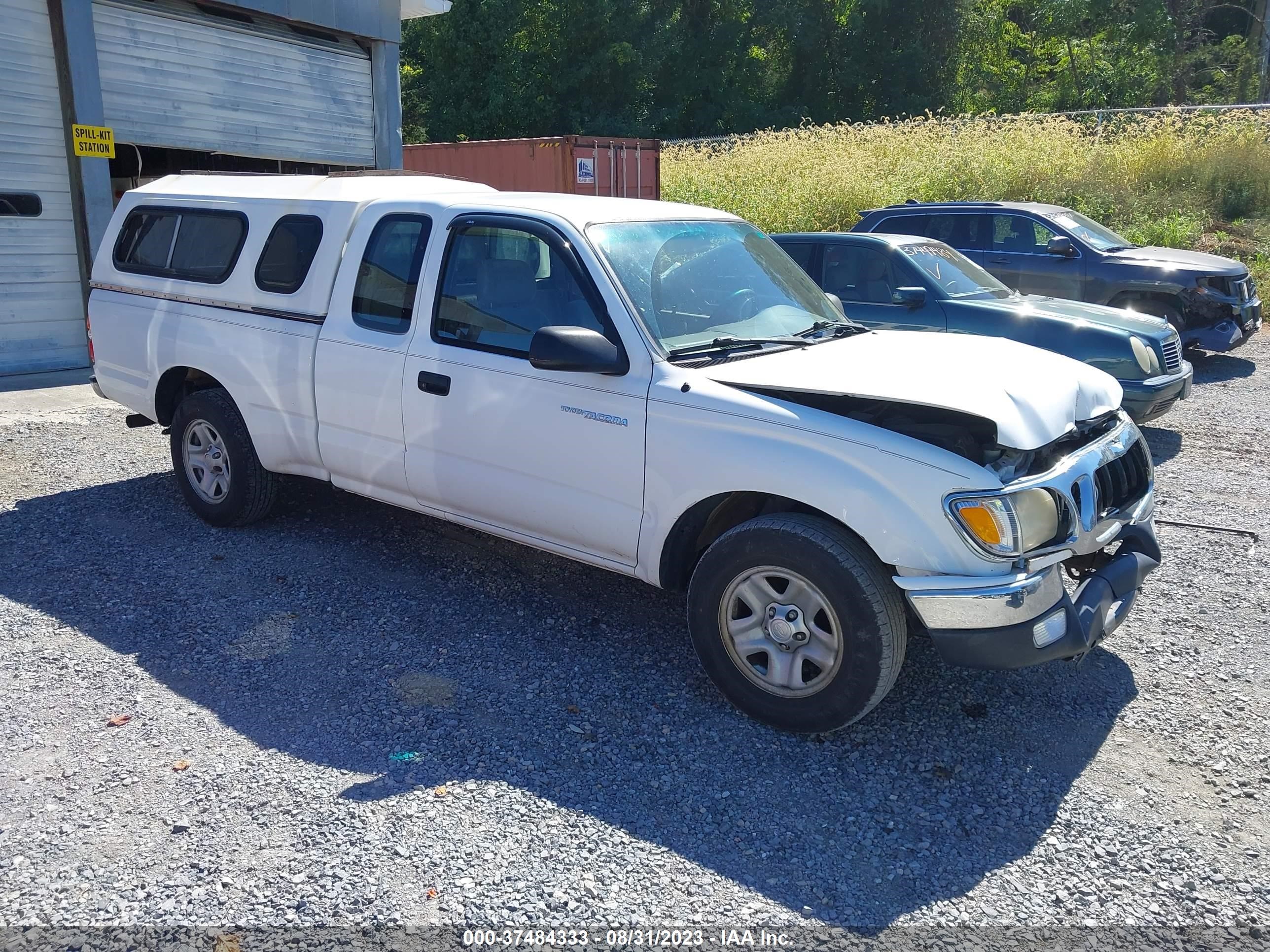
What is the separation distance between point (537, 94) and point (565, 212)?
125ft

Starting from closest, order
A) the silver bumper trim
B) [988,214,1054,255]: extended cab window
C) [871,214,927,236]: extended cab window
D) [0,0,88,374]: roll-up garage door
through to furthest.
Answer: the silver bumper trim < [0,0,88,374]: roll-up garage door < [988,214,1054,255]: extended cab window < [871,214,927,236]: extended cab window

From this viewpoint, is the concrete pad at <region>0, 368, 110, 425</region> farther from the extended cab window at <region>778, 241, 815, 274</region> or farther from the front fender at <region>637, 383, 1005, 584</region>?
the front fender at <region>637, 383, 1005, 584</region>

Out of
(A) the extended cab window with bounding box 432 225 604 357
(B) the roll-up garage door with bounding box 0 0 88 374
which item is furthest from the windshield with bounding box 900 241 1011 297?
(B) the roll-up garage door with bounding box 0 0 88 374

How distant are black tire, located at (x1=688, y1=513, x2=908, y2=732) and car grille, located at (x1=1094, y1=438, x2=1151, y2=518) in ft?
3.31

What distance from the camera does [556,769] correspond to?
369 centimetres

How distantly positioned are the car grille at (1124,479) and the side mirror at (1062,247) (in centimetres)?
712

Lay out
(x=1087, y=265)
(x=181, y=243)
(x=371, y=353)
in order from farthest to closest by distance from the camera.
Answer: (x=1087, y=265) < (x=181, y=243) < (x=371, y=353)

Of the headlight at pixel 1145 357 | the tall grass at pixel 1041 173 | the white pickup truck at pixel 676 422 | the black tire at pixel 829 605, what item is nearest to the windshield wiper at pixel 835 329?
the white pickup truck at pixel 676 422

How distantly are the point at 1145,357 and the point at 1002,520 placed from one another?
547cm

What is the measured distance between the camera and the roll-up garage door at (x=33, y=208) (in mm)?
10078

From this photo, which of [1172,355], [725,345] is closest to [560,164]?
[1172,355]

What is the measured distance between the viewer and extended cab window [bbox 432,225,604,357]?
4.52 metres

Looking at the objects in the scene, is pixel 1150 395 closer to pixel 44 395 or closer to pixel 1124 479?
pixel 1124 479

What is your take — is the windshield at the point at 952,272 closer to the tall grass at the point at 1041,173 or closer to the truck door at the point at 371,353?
the truck door at the point at 371,353
